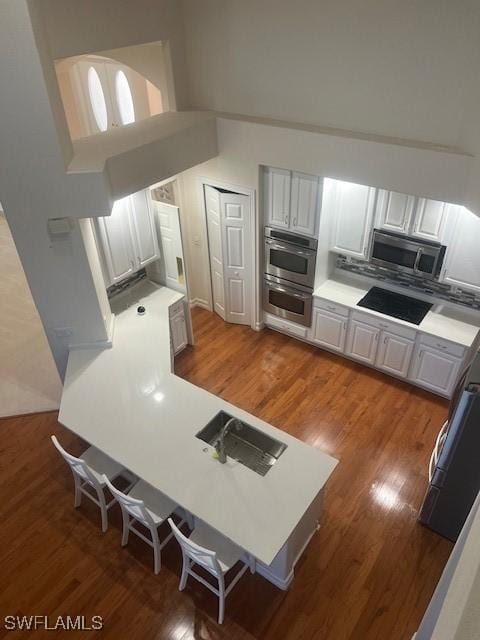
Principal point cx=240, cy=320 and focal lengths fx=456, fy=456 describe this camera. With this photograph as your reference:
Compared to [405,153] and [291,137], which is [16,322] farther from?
[405,153]

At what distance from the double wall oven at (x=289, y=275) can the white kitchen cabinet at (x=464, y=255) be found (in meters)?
1.42

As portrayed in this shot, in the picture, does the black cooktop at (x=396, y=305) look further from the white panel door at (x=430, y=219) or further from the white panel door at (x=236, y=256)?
the white panel door at (x=236, y=256)

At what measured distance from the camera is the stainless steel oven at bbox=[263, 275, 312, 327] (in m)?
5.60

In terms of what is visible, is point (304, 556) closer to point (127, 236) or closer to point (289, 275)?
point (289, 275)

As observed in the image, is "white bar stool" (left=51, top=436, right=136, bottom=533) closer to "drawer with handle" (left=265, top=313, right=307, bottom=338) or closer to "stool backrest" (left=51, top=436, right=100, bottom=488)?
"stool backrest" (left=51, top=436, right=100, bottom=488)

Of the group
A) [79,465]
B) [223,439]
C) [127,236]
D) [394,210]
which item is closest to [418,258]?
[394,210]

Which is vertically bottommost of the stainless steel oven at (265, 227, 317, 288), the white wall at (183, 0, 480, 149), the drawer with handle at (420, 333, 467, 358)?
the drawer with handle at (420, 333, 467, 358)

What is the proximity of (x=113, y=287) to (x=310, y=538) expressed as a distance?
3314mm

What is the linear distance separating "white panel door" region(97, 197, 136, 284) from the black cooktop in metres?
2.66

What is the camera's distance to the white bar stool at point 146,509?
3.36 metres

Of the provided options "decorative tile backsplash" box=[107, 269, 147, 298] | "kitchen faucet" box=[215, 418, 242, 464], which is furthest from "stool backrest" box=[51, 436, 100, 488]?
"decorative tile backsplash" box=[107, 269, 147, 298]

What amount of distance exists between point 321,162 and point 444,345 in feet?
7.41

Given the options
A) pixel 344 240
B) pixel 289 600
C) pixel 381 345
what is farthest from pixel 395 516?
pixel 344 240

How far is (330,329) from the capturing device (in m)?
5.58
